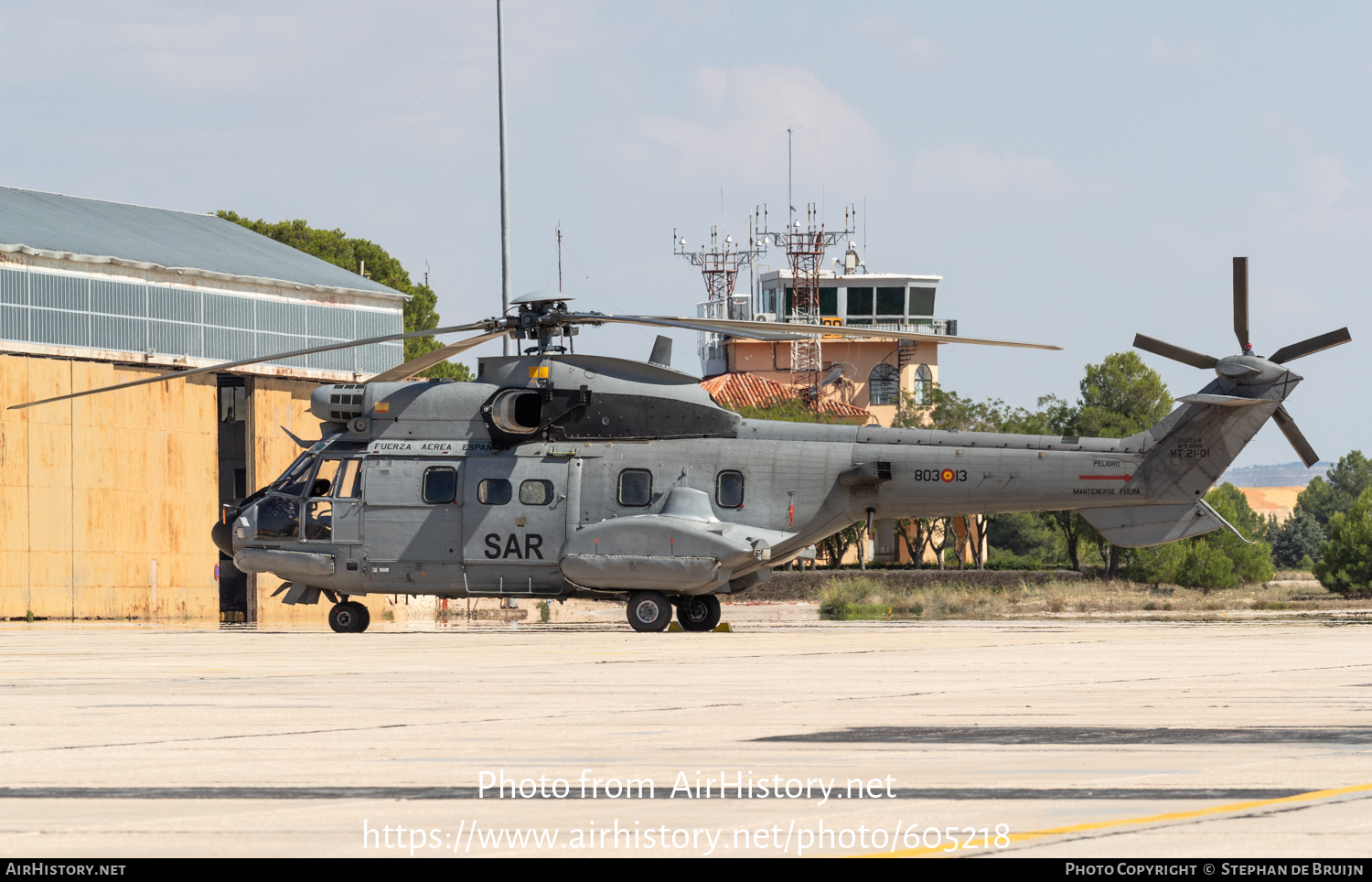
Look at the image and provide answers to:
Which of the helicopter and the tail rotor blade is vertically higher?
the tail rotor blade

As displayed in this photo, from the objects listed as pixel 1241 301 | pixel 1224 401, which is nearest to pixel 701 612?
pixel 1224 401

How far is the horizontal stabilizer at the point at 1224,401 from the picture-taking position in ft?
88.7

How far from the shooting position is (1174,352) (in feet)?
94.1

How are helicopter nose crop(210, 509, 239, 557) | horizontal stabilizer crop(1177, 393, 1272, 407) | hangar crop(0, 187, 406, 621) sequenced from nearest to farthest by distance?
horizontal stabilizer crop(1177, 393, 1272, 407) < helicopter nose crop(210, 509, 239, 557) < hangar crop(0, 187, 406, 621)

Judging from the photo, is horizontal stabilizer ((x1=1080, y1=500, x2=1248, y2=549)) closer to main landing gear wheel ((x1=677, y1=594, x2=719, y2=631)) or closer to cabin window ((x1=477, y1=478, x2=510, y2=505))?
main landing gear wheel ((x1=677, y1=594, x2=719, y2=631))

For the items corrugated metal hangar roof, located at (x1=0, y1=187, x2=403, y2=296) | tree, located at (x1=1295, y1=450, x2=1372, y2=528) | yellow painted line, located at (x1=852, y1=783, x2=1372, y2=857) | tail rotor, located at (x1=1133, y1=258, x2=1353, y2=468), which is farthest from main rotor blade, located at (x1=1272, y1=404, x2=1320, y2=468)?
tree, located at (x1=1295, y1=450, x2=1372, y2=528)

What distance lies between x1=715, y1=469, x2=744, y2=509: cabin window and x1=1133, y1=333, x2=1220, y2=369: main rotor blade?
24.7 feet

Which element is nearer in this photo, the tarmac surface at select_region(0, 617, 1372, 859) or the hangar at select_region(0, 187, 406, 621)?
the tarmac surface at select_region(0, 617, 1372, 859)

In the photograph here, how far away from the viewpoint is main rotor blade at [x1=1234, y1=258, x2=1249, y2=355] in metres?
27.7

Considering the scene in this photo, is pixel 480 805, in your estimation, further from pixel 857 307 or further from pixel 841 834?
pixel 857 307

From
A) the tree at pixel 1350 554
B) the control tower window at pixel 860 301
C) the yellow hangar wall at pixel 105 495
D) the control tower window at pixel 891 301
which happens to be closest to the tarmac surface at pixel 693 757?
the yellow hangar wall at pixel 105 495

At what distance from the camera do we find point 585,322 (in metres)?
26.2

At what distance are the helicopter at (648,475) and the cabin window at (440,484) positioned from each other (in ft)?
→ 0.07

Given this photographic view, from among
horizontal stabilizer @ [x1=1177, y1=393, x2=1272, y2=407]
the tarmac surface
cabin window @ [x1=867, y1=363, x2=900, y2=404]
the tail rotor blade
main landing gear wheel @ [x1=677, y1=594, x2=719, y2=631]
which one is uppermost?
cabin window @ [x1=867, y1=363, x2=900, y2=404]
